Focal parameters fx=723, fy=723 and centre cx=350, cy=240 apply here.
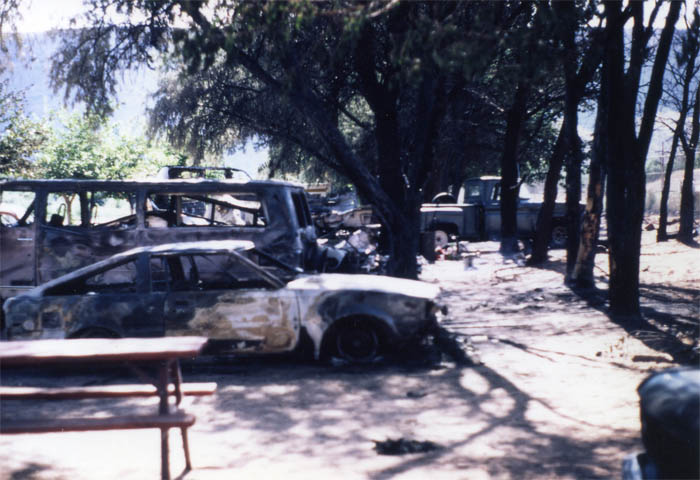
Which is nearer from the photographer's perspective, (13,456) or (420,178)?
(13,456)

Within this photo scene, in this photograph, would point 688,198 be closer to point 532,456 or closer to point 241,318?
point 241,318

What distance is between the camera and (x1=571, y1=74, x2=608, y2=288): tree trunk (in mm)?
11469

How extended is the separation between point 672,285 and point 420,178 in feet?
16.4

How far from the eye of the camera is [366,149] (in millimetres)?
25766

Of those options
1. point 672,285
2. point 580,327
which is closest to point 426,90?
point 580,327

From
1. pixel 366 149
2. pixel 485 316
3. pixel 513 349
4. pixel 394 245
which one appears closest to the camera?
pixel 513 349

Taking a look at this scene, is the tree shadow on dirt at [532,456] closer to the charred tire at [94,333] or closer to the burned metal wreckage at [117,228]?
the charred tire at [94,333]

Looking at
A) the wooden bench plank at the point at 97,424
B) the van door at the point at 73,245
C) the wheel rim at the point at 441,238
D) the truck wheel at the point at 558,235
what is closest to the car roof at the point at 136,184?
the van door at the point at 73,245

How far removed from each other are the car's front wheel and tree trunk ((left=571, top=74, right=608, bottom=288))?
569 centimetres

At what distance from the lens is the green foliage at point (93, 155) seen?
39.8 metres

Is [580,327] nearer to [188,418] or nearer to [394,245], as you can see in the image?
[394,245]

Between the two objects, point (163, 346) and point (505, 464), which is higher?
point (163, 346)

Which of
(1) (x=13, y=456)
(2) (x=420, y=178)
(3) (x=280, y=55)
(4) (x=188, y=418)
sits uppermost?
(3) (x=280, y=55)

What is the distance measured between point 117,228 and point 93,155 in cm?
3370
